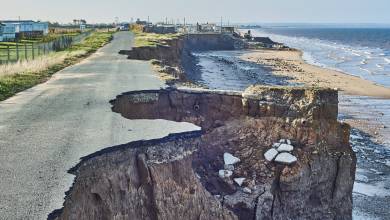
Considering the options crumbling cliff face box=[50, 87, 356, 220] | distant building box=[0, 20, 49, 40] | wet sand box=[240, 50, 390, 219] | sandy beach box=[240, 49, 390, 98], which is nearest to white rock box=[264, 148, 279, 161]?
crumbling cliff face box=[50, 87, 356, 220]

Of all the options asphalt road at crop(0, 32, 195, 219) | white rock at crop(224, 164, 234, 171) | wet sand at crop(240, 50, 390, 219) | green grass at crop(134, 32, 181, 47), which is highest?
green grass at crop(134, 32, 181, 47)

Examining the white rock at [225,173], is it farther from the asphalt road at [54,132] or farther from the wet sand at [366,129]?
the wet sand at [366,129]

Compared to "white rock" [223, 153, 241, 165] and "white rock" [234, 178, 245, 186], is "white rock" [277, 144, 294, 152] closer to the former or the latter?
"white rock" [223, 153, 241, 165]

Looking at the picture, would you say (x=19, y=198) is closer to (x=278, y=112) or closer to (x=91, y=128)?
(x=91, y=128)

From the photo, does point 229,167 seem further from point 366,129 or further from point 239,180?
point 366,129

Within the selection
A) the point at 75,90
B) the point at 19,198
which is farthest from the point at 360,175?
the point at 19,198

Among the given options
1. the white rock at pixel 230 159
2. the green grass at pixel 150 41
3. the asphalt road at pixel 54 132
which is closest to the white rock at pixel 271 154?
the white rock at pixel 230 159

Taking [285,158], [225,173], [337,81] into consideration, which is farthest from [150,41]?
[225,173]
